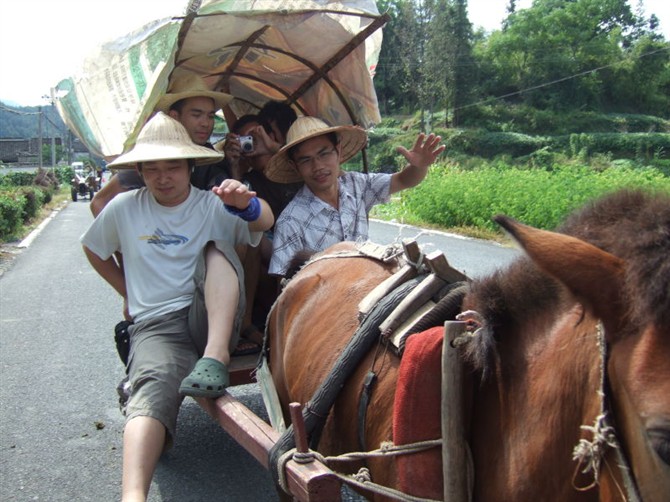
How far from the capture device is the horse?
123cm

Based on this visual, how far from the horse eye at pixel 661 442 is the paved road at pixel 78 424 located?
3.25 feet

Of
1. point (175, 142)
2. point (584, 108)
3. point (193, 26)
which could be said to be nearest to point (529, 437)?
point (175, 142)

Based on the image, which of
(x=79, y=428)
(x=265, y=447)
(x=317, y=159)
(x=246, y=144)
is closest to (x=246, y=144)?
(x=246, y=144)

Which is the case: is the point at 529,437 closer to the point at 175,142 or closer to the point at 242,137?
the point at 175,142

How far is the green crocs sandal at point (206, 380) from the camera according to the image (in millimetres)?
2744

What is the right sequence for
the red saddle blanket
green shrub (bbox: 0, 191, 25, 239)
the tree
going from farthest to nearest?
1. the tree
2. green shrub (bbox: 0, 191, 25, 239)
3. the red saddle blanket

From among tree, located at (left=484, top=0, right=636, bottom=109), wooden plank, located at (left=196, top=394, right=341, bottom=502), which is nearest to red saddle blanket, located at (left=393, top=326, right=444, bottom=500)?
wooden plank, located at (left=196, top=394, right=341, bottom=502)

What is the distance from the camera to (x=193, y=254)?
3.40m

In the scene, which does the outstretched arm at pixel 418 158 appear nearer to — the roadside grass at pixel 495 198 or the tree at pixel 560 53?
the roadside grass at pixel 495 198

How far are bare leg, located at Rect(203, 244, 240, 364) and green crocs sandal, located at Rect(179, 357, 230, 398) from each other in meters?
0.06

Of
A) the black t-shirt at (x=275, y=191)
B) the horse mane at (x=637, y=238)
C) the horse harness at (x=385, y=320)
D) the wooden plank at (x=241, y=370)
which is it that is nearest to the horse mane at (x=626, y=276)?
the horse mane at (x=637, y=238)

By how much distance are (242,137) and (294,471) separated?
251 cm

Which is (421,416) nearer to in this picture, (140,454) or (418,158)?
(140,454)

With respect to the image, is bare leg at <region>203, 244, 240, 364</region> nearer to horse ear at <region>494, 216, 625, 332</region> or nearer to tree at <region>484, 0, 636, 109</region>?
horse ear at <region>494, 216, 625, 332</region>
